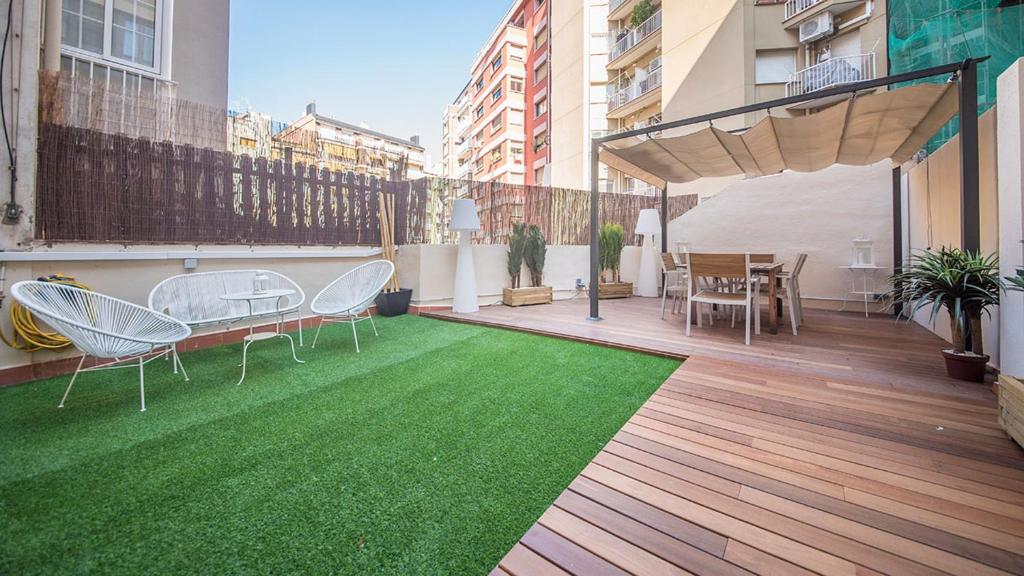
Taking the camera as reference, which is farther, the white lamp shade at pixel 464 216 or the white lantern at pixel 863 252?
the white lantern at pixel 863 252

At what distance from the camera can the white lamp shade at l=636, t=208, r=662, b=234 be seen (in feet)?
23.2

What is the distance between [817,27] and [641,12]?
638 cm

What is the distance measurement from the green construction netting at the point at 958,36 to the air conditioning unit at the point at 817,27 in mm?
6911

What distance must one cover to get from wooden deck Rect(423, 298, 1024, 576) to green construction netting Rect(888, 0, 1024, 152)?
297cm

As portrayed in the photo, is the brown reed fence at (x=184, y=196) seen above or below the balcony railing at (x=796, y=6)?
below

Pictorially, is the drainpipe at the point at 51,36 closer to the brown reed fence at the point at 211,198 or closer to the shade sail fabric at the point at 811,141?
the brown reed fence at the point at 211,198

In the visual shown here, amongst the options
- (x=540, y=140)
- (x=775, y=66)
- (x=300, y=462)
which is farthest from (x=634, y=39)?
(x=300, y=462)

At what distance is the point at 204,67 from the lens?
6.20m

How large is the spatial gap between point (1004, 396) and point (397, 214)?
603 cm

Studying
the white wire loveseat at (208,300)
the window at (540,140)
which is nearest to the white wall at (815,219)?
the white wire loveseat at (208,300)

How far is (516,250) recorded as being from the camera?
645cm

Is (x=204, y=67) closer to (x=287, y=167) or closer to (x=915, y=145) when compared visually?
(x=287, y=167)

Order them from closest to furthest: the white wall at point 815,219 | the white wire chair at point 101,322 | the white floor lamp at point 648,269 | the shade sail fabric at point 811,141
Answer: the white wire chair at point 101,322 < the shade sail fabric at point 811,141 < the white wall at point 815,219 < the white floor lamp at point 648,269

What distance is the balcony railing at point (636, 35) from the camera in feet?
45.7
